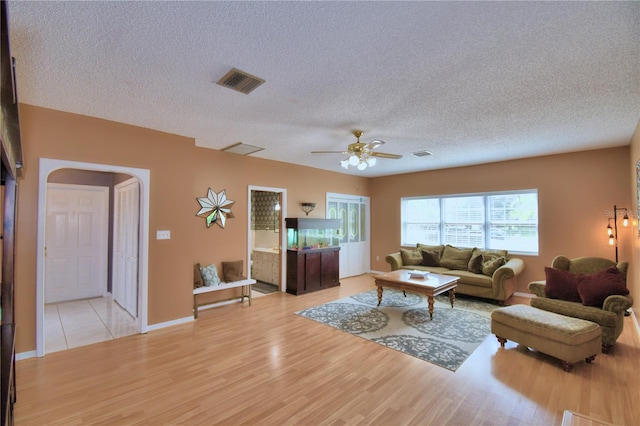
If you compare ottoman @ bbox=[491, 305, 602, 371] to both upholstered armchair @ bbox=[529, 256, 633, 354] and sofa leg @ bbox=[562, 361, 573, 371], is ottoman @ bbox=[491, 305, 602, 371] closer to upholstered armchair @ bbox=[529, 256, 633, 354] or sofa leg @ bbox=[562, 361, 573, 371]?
sofa leg @ bbox=[562, 361, 573, 371]

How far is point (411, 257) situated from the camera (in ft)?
20.4

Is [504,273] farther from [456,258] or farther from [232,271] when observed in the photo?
[232,271]

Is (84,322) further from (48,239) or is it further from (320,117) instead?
(320,117)

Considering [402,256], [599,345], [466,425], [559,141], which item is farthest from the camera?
[402,256]

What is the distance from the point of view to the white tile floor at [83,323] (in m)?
3.44

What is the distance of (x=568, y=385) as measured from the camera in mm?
2535

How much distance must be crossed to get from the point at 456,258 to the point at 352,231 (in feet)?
8.53

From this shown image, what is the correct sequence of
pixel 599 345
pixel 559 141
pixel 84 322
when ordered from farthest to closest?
pixel 559 141, pixel 84 322, pixel 599 345

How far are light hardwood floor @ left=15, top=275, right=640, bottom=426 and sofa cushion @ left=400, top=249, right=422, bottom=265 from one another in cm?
267

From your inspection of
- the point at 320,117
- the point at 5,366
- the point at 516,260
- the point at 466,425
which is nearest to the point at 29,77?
the point at 5,366

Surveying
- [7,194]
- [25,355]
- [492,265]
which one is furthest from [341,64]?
[492,265]

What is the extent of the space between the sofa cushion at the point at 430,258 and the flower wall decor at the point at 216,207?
404 cm

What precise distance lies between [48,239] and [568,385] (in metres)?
7.43

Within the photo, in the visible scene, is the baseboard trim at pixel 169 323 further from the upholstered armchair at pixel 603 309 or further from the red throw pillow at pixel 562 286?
the red throw pillow at pixel 562 286
